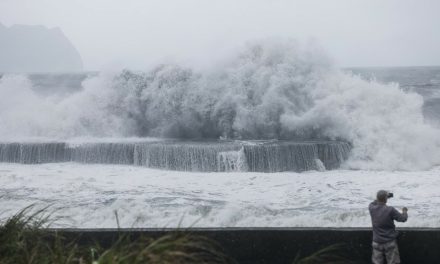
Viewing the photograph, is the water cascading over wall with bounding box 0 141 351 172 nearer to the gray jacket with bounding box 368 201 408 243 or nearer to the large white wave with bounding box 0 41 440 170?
the large white wave with bounding box 0 41 440 170

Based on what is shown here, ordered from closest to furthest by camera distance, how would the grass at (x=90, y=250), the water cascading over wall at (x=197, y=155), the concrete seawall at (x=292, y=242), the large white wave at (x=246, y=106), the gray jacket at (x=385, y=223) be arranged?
the grass at (x=90, y=250), the gray jacket at (x=385, y=223), the concrete seawall at (x=292, y=242), the water cascading over wall at (x=197, y=155), the large white wave at (x=246, y=106)

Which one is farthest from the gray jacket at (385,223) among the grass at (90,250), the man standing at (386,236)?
the grass at (90,250)

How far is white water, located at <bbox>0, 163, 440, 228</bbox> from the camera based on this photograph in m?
9.34

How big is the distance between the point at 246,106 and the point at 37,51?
164 m

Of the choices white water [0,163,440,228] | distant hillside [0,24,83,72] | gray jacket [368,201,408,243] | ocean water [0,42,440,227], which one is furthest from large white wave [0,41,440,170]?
distant hillside [0,24,83,72]

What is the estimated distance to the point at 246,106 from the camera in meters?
19.1

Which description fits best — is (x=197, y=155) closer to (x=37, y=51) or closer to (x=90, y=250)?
(x=90, y=250)

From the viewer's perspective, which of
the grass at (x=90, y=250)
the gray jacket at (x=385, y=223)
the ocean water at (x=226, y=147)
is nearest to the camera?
the grass at (x=90, y=250)

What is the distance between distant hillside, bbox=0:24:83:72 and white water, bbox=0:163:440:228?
149 metres

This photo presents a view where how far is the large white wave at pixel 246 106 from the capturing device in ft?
57.3

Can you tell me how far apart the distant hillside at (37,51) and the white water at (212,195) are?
149462 mm

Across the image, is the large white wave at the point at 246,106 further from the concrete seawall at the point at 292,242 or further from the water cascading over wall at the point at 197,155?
the concrete seawall at the point at 292,242

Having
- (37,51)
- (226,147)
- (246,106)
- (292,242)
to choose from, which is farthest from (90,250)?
(37,51)

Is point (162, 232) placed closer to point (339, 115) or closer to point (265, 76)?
point (339, 115)
